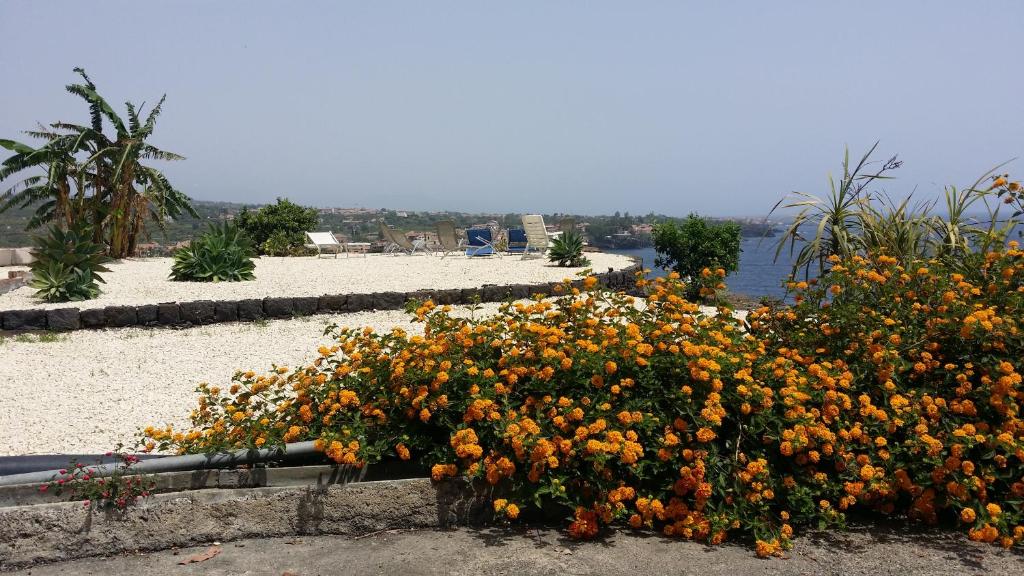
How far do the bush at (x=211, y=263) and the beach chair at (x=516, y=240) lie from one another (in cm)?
576

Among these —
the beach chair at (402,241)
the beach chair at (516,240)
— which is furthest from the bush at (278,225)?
the beach chair at (516,240)

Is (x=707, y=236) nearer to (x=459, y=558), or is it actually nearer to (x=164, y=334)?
(x=164, y=334)

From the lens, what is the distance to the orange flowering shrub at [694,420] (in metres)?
2.68

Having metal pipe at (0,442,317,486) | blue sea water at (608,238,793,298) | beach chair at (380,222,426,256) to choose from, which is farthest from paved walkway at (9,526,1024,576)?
beach chair at (380,222,426,256)

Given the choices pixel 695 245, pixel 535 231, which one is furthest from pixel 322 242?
pixel 695 245

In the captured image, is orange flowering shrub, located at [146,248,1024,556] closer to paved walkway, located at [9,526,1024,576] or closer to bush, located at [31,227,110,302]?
paved walkway, located at [9,526,1024,576]

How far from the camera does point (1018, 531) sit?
2.57 m

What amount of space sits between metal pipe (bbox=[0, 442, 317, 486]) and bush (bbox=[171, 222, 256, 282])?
8.52 metres

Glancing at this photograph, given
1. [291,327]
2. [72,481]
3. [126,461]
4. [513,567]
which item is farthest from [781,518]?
[291,327]

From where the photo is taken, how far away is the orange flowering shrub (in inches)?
105

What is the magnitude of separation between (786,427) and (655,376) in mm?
522

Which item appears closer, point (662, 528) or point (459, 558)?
point (459, 558)

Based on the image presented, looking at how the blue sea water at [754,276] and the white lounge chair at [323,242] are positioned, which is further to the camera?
the white lounge chair at [323,242]

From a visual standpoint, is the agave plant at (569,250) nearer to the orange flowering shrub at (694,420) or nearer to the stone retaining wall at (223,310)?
Answer: the stone retaining wall at (223,310)
